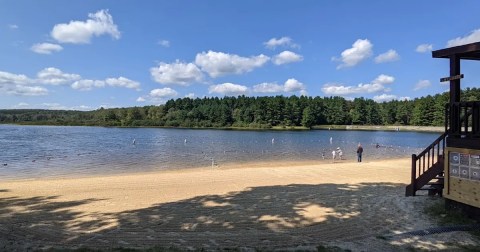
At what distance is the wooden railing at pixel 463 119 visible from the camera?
8633 millimetres

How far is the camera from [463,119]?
30.5 feet

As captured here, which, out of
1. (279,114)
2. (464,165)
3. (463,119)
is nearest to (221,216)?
(464,165)

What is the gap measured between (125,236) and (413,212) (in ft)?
24.7

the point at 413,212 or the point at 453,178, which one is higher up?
the point at 453,178

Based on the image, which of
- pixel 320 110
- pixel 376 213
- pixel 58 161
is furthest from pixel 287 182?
pixel 320 110

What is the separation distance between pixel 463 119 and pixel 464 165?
4.11ft

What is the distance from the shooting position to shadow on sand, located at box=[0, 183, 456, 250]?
752 cm

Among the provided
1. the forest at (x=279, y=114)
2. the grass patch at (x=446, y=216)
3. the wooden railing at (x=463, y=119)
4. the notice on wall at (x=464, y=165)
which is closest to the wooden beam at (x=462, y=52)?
the wooden railing at (x=463, y=119)

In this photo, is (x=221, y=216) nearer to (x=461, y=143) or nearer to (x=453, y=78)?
(x=461, y=143)

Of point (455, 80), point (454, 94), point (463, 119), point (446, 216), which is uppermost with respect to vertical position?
point (455, 80)

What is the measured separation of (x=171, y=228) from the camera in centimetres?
862

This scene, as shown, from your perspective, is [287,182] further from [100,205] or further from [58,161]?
[58,161]

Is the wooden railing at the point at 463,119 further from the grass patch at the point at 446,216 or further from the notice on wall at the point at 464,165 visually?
the grass patch at the point at 446,216

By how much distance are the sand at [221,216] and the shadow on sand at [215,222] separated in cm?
2
